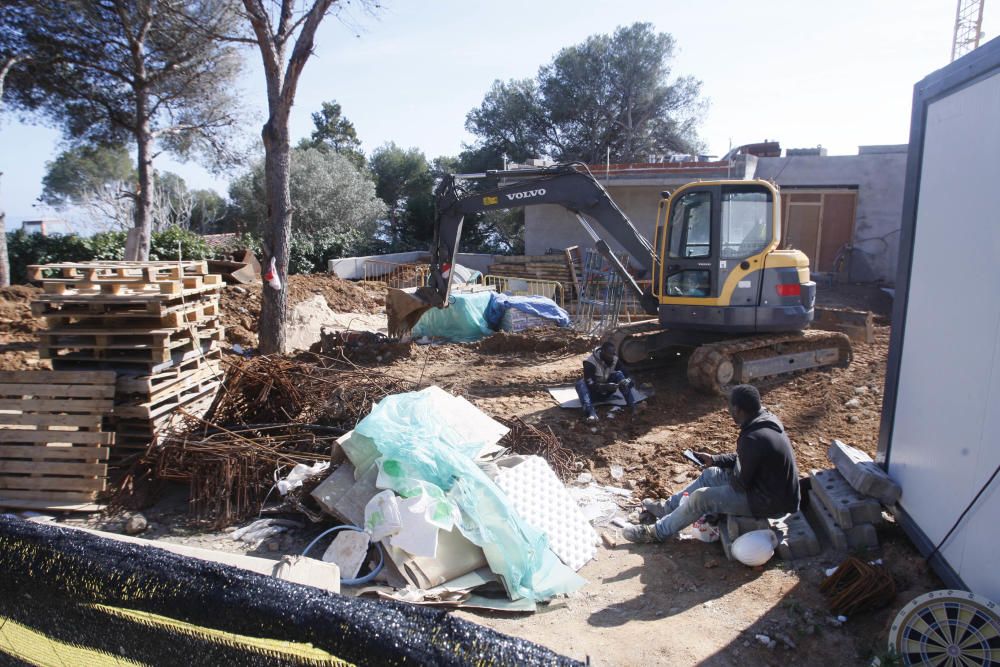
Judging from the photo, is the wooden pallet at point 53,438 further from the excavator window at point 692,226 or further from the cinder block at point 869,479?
the excavator window at point 692,226

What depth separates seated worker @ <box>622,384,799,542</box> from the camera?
4.75 m

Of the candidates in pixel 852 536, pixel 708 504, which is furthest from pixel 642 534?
pixel 852 536

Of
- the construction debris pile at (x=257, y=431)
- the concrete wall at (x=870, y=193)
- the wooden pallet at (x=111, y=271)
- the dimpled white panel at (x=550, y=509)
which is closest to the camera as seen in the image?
the dimpled white panel at (x=550, y=509)

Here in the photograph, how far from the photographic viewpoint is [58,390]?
6.19 m

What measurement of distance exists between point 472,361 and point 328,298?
7764 mm

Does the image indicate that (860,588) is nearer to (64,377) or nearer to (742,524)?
(742,524)

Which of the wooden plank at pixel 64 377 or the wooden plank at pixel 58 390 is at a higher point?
the wooden plank at pixel 64 377

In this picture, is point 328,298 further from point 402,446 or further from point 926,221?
point 926,221

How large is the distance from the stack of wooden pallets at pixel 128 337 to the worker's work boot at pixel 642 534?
4497mm

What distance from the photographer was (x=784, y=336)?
9734mm

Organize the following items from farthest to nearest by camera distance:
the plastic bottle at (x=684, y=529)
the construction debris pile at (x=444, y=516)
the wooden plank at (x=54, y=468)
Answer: the wooden plank at (x=54, y=468) < the plastic bottle at (x=684, y=529) < the construction debris pile at (x=444, y=516)

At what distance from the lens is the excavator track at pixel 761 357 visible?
8969 mm

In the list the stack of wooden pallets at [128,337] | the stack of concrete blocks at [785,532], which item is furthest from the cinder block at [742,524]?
the stack of wooden pallets at [128,337]

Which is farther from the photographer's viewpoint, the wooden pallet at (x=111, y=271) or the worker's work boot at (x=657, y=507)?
the wooden pallet at (x=111, y=271)
